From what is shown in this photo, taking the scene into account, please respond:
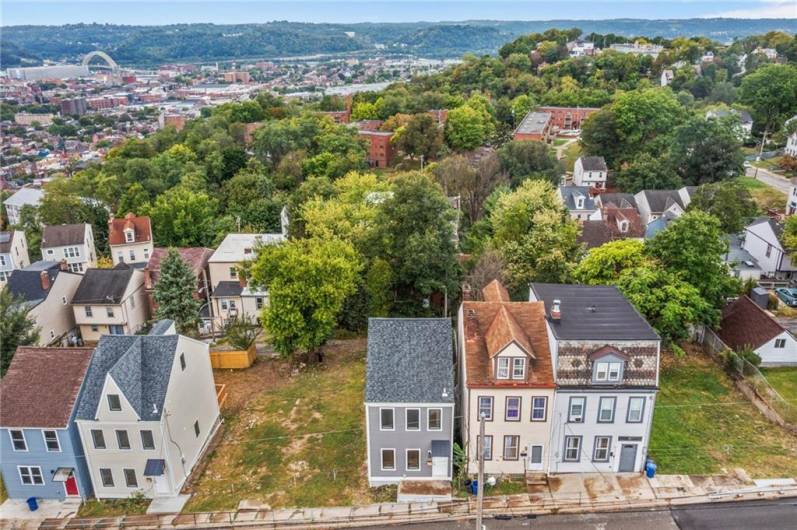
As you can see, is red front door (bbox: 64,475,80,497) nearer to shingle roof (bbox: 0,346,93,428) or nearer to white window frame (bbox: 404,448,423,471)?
shingle roof (bbox: 0,346,93,428)

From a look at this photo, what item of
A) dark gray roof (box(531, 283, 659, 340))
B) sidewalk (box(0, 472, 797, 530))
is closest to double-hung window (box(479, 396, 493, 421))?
sidewalk (box(0, 472, 797, 530))

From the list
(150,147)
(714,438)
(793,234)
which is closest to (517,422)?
(714,438)

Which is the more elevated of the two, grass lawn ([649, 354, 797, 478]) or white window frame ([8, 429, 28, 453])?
white window frame ([8, 429, 28, 453])

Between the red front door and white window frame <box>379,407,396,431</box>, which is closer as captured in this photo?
white window frame <box>379,407,396,431</box>

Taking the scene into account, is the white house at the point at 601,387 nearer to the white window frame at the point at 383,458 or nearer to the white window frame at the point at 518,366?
the white window frame at the point at 518,366

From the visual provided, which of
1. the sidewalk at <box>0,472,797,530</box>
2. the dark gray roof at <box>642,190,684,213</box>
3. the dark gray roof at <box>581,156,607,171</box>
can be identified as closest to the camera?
the sidewalk at <box>0,472,797,530</box>

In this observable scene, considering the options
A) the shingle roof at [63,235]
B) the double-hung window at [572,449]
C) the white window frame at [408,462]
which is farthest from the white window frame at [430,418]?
the shingle roof at [63,235]

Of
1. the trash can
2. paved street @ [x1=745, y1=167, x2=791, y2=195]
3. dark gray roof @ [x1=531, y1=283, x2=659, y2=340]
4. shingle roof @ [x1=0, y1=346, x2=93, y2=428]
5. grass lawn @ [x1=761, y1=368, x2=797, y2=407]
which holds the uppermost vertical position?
dark gray roof @ [x1=531, y1=283, x2=659, y2=340]
